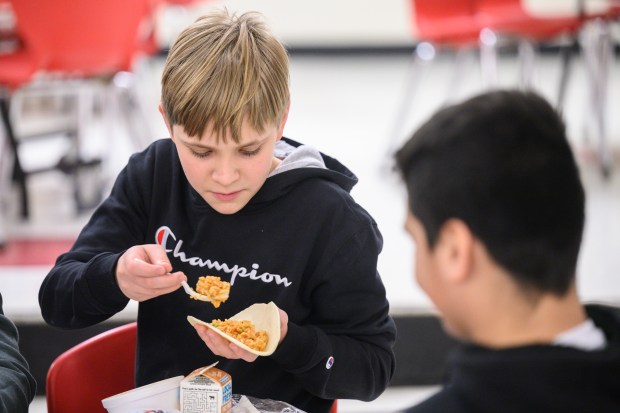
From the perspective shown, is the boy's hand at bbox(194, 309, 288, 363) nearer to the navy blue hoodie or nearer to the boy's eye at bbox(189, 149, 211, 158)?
the navy blue hoodie

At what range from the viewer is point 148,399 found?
1196 mm

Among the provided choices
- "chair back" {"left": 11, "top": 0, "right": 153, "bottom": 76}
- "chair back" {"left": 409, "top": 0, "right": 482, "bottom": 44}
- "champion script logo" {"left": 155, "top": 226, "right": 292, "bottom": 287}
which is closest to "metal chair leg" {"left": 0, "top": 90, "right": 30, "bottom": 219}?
"chair back" {"left": 11, "top": 0, "right": 153, "bottom": 76}

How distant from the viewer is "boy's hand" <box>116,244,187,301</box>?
4.00ft

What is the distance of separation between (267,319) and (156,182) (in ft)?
1.10

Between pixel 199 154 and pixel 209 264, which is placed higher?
pixel 199 154

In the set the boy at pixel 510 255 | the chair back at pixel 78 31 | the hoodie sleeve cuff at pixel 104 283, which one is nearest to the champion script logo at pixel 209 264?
the hoodie sleeve cuff at pixel 104 283

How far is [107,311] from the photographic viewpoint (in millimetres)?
1356

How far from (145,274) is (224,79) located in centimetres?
29

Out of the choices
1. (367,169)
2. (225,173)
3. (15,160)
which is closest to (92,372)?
(225,173)

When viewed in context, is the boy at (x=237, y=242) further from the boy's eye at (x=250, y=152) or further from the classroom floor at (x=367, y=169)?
the classroom floor at (x=367, y=169)

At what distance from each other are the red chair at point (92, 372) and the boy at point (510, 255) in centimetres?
68

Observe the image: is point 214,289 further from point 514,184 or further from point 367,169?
point 367,169

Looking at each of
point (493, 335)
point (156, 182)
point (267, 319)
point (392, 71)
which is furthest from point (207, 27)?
point (392, 71)

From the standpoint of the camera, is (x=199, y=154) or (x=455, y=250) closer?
(x=455, y=250)
